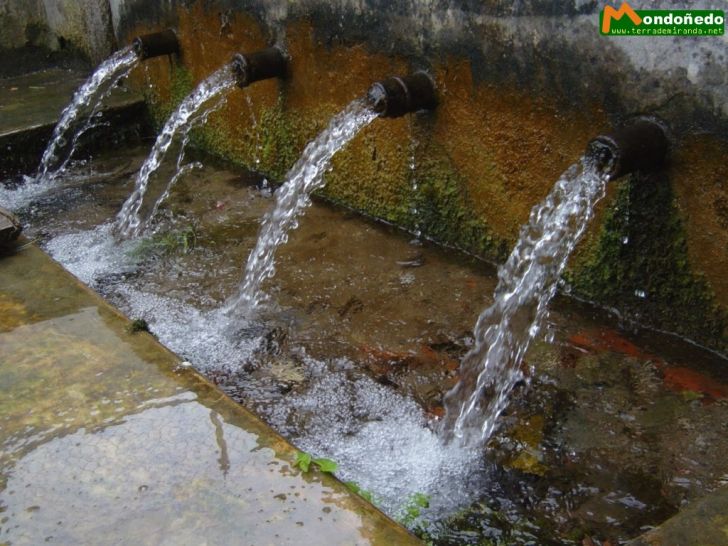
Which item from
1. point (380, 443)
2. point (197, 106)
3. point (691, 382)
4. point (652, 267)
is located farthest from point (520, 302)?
point (197, 106)

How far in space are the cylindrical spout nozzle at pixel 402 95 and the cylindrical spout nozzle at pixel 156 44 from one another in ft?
7.73

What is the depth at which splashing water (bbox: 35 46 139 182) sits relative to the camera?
5.53 m

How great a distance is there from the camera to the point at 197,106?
515 centimetres

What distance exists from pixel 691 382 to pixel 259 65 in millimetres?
2883

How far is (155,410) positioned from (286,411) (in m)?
0.67

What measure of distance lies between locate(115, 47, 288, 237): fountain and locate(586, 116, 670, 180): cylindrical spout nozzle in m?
2.22

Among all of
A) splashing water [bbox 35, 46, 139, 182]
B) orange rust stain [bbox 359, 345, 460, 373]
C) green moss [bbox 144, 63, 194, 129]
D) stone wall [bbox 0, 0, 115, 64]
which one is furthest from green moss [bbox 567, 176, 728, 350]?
stone wall [bbox 0, 0, 115, 64]

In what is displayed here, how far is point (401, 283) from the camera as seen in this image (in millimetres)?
3768

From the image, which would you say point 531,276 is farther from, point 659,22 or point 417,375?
point 659,22

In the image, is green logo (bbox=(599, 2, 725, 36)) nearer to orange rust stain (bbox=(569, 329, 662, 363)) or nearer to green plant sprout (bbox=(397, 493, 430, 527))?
orange rust stain (bbox=(569, 329, 662, 363))

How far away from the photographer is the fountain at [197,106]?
4496mm

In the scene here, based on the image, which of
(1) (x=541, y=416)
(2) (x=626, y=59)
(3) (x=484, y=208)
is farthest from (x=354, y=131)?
(1) (x=541, y=416)

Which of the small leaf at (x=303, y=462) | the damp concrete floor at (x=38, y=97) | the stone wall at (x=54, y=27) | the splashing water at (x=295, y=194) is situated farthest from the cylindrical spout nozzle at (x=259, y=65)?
the small leaf at (x=303, y=462)

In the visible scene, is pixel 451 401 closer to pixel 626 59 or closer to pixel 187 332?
pixel 187 332
